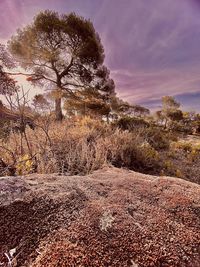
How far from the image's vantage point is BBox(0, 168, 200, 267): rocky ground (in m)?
0.74

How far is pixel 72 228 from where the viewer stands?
86 cm

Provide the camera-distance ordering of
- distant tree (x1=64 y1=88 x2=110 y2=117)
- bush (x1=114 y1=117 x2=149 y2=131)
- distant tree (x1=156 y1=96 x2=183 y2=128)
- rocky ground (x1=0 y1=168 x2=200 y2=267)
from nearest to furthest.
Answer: rocky ground (x1=0 y1=168 x2=200 y2=267), bush (x1=114 y1=117 x2=149 y2=131), distant tree (x1=64 y1=88 x2=110 y2=117), distant tree (x1=156 y1=96 x2=183 y2=128)

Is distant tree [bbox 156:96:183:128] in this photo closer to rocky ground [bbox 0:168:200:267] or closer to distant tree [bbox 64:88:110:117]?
distant tree [bbox 64:88:110:117]

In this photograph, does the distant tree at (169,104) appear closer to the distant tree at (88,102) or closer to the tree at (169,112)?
the tree at (169,112)

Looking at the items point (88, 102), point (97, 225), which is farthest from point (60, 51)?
point (97, 225)

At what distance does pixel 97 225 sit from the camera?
2.91 ft

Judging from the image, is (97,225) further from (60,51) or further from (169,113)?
(169,113)

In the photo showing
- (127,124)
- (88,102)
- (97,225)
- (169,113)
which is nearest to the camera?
(97,225)

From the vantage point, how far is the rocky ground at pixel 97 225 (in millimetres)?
742

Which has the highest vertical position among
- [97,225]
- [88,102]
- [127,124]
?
[88,102]

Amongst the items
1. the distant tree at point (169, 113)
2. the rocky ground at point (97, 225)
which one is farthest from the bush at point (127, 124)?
the distant tree at point (169, 113)

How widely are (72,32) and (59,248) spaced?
14826mm

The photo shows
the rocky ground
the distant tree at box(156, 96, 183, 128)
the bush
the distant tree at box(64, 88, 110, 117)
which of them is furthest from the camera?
the distant tree at box(156, 96, 183, 128)

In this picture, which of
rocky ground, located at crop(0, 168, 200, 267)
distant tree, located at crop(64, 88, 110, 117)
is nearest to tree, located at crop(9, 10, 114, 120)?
distant tree, located at crop(64, 88, 110, 117)
